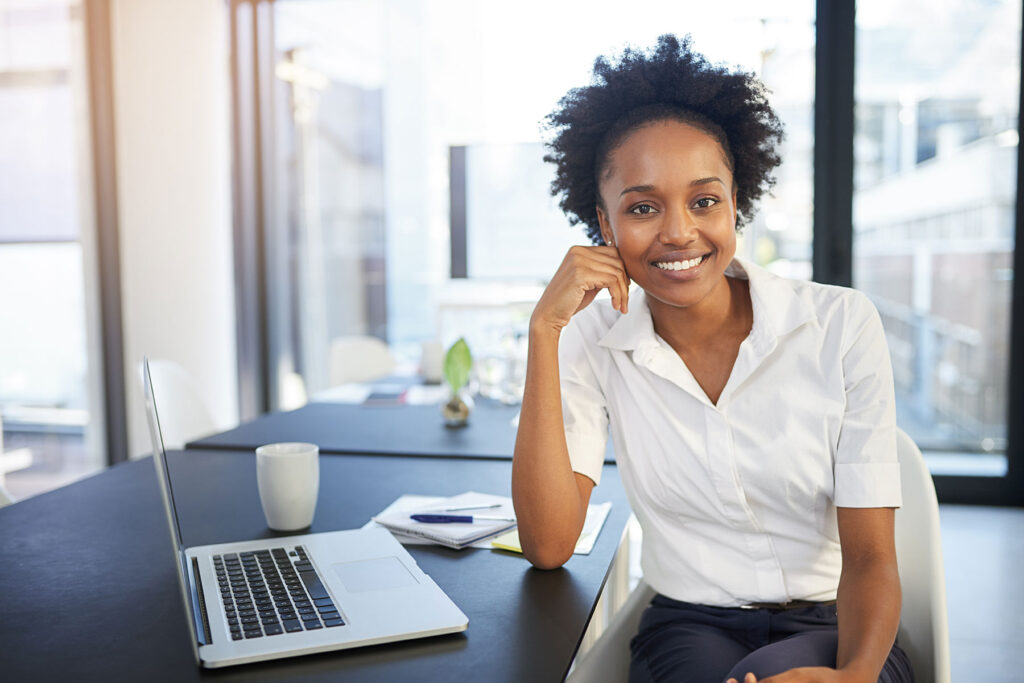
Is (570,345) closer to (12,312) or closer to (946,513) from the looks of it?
(946,513)

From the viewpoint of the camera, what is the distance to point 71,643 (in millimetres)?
917

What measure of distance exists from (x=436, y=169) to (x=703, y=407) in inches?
135

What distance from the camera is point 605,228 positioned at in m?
1.48

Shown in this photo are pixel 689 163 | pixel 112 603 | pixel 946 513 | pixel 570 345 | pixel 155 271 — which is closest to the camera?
pixel 112 603

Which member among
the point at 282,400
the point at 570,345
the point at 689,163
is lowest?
the point at 282,400

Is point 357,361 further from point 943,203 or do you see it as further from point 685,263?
point 943,203

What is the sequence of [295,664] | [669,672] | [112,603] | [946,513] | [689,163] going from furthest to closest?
1. [946,513]
2. [689,163]
3. [669,672]
4. [112,603]
5. [295,664]

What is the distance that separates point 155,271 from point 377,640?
3.65 metres

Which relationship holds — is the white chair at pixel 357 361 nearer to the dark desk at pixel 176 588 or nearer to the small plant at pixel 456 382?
the small plant at pixel 456 382

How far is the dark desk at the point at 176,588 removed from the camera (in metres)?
0.87

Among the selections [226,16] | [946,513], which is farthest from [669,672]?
[226,16]

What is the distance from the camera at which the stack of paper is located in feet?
4.12

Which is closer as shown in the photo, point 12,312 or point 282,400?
point 12,312

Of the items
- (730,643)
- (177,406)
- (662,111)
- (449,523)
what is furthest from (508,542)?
(177,406)
